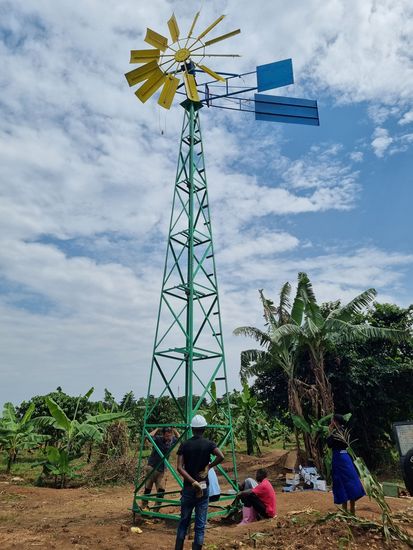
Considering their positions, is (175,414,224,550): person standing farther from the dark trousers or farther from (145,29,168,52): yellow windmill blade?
(145,29,168,52): yellow windmill blade

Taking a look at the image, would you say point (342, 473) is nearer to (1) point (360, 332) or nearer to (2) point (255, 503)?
(2) point (255, 503)

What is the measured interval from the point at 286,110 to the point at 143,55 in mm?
3622

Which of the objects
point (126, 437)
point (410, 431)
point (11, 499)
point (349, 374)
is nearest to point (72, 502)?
point (11, 499)

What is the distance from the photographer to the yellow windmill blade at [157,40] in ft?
33.2

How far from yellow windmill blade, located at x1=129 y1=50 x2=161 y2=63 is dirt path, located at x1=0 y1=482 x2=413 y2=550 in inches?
385

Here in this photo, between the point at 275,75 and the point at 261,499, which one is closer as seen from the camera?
the point at 261,499

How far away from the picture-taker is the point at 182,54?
10258 millimetres

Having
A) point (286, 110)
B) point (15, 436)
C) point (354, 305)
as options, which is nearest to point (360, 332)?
point (354, 305)

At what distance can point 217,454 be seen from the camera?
538cm

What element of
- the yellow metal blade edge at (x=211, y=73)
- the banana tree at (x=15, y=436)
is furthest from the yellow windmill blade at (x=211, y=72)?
the banana tree at (x=15, y=436)

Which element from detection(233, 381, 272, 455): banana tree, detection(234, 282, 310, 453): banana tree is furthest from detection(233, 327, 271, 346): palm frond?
detection(233, 381, 272, 455): banana tree

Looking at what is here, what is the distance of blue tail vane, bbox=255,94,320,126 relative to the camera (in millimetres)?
10078

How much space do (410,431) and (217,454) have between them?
27.7 ft

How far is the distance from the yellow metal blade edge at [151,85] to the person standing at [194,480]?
8095 mm
